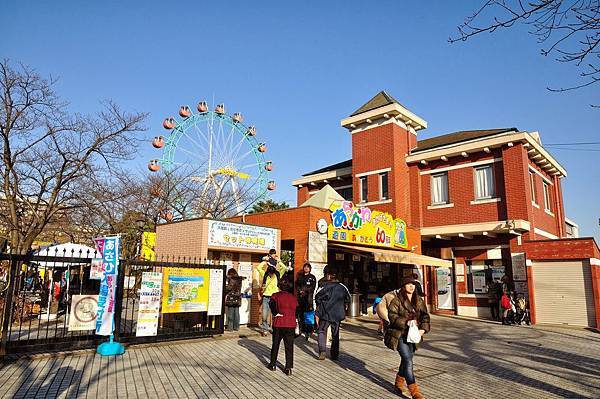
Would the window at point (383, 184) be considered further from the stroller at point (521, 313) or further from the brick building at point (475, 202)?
the stroller at point (521, 313)

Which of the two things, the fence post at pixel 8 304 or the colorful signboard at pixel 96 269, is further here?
the colorful signboard at pixel 96 269

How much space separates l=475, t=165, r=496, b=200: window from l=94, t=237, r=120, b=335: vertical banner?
15.8 m

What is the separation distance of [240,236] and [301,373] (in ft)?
19.0

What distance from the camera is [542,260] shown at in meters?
17.0

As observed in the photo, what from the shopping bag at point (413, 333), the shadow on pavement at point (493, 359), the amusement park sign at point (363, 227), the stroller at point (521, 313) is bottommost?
the shadow on pavement at point (493, 359)

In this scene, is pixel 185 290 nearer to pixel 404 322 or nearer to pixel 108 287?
pixel 108 287

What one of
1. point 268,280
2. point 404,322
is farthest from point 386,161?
point 404,322

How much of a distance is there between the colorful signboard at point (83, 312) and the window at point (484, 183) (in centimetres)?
1617

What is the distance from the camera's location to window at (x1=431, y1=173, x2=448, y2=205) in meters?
20.4

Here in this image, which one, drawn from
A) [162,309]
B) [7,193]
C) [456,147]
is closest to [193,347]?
[162,309]

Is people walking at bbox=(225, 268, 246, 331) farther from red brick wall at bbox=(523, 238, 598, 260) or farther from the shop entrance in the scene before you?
red brick wall at bbox=(523, 238, 598, 260)

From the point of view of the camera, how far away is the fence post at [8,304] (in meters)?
7.29

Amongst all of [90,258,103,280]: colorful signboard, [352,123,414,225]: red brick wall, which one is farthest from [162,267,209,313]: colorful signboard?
[352,123,414,225]: red brick wall

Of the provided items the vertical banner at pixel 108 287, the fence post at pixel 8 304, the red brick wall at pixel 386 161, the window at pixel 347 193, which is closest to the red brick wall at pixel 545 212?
the red brick wall at pixel 386 161
